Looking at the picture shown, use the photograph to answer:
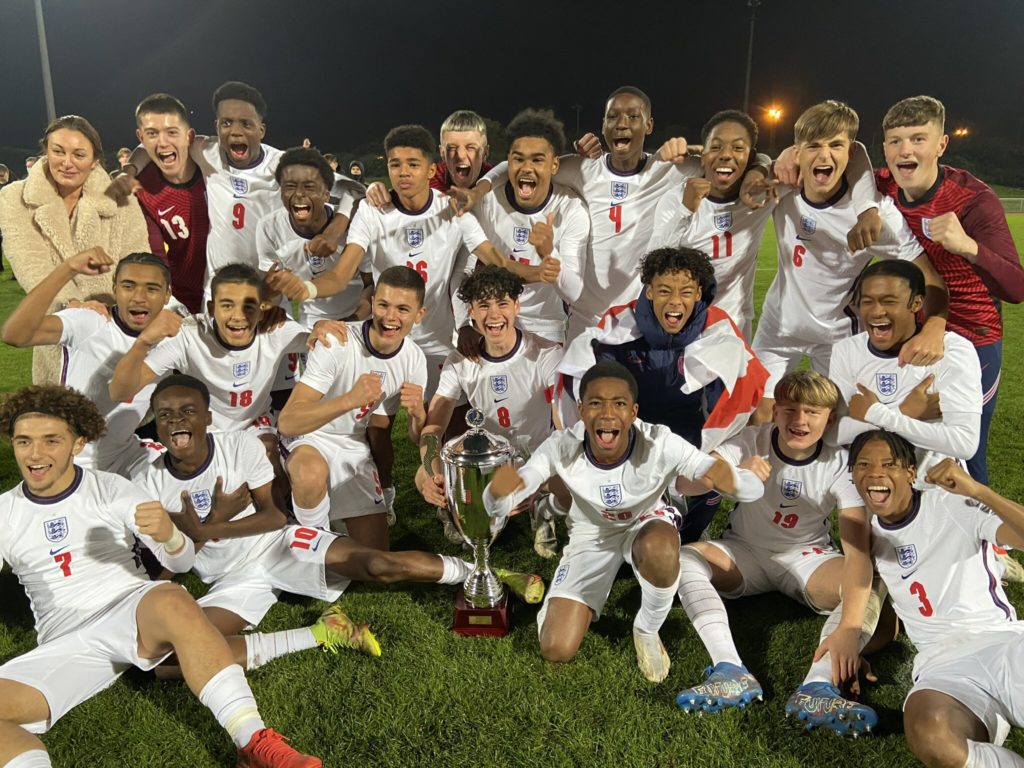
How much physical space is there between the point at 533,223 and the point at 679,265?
45.6 inches

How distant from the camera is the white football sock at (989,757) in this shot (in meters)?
2.15

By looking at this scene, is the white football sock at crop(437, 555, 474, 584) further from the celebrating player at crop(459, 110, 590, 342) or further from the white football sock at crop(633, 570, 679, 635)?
the celebrating player at crop(459, 110, 590, 342)

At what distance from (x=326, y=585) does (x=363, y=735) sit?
3.04ft

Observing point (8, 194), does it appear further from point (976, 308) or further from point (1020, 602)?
point (1020, 602)

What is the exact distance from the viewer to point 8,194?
4.15m

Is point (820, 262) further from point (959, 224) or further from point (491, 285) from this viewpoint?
point (491, 285)

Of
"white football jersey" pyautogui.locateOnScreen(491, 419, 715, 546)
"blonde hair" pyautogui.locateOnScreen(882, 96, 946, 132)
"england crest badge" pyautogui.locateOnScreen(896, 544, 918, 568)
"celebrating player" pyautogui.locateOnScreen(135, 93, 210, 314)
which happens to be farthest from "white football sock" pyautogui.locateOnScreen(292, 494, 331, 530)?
"blonde hair" pyautogui.locateOnScreen(882, 96, 946, 132)

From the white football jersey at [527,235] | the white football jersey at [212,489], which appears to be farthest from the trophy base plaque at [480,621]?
the white football jersey at [527,235]

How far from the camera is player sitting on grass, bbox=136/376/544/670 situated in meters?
3.13

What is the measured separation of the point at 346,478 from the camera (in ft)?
12.8

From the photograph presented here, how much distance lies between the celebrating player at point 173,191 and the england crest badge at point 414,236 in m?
1.31

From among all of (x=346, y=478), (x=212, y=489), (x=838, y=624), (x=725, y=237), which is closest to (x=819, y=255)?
(x=725, y=237)

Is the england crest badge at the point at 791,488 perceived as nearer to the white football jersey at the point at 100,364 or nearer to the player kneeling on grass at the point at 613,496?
the player kneeling on grass at the point at 613,496

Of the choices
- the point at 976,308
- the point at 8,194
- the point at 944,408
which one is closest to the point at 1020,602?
the point at 944,408
